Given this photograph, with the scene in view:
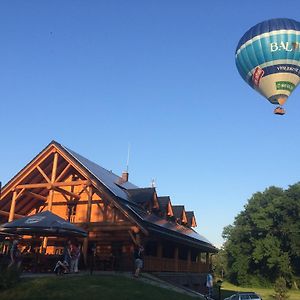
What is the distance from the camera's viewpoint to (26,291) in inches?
572

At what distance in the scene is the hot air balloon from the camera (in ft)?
93.0

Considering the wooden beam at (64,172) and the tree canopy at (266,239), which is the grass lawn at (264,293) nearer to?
the tree canopy at (266,239)

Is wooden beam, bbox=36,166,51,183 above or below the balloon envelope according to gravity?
below

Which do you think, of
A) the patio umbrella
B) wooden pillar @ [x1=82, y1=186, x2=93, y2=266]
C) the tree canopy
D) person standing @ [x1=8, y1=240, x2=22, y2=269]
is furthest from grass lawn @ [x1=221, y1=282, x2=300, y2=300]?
person standing @ [x1=8, y1=240, x2=22, y2=269]

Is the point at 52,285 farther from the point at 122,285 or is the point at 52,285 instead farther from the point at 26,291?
the point at 122,285

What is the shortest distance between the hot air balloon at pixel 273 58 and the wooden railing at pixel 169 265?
12.8m

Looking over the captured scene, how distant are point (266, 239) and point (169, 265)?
117ft

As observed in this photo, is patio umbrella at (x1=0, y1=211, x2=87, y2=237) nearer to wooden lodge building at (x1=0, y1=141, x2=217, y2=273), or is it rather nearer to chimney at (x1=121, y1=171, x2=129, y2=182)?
wooden lodge building at (x1=0, y1=141, x2=217, y2=273)

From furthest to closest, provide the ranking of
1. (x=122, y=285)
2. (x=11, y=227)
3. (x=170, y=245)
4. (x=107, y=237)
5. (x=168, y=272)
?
(x=170, y=245) → (x=168, y=272) → (x=107, y=237) → (x=11, y=227) → (x=122, y=285)

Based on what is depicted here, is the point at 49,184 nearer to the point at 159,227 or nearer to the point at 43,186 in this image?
the point at 43,186

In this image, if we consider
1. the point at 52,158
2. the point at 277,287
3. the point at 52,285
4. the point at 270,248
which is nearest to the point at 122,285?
the point at 52,285

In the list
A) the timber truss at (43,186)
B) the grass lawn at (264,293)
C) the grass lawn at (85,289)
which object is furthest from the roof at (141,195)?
the grass lawn at (264,293)

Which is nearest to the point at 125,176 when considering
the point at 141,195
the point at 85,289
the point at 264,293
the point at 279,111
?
the point at 141,195

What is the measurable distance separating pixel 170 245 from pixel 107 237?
304 inches
